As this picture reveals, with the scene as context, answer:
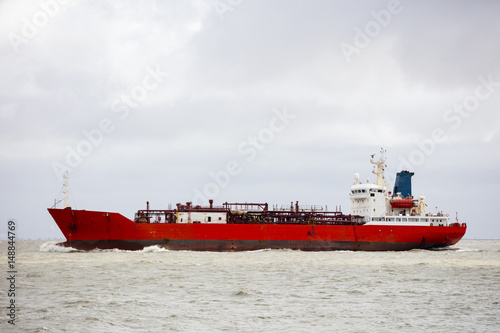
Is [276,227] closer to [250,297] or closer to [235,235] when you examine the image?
[235,235]

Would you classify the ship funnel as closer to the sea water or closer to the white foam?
the sea water

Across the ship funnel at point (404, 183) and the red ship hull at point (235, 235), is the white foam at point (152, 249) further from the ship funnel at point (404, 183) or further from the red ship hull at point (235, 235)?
the ship funnel at point (404, 183)

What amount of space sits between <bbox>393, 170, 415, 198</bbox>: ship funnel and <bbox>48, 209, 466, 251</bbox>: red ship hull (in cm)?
532

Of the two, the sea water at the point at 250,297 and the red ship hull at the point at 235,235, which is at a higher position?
the red ship hull at the point at 235,235

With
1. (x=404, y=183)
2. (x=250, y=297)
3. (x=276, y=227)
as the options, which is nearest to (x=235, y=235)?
(x=276, y=227)

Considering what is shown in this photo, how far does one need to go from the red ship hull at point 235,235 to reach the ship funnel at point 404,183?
5322 mm

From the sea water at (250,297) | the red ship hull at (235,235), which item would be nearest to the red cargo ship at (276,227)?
the red ship hull at (235,235)

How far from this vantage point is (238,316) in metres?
15.3

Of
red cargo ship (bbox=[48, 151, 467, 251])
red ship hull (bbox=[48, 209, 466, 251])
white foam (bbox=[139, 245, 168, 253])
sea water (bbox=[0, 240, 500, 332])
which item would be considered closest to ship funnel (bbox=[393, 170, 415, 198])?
red cargo ship (bbox=[48, 151, 467, 251])

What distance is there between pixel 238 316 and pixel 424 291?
28.4ft

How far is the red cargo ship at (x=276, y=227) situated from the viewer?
3809 centimetres

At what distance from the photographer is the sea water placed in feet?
46.9

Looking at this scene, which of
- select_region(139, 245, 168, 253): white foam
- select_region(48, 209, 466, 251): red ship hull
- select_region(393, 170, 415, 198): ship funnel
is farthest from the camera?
select_region(393, 170, 415, 198): ship funnel

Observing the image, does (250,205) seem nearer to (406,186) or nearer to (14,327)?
(406,186)
